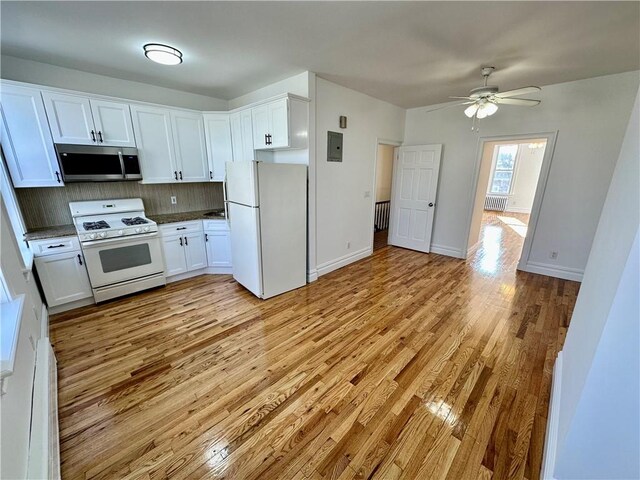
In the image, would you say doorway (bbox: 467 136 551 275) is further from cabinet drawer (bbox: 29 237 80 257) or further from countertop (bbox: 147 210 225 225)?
cabinet drawer (bbox: 29 237 80 257)

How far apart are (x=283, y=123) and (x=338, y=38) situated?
105 cm

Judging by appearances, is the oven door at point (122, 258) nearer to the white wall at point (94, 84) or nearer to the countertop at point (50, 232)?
the countertop at point (50, 232)

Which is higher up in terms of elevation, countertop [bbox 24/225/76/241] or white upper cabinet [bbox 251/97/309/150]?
white upper cabinet [bbox 251/97/309/150]

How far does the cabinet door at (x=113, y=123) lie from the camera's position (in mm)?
2987

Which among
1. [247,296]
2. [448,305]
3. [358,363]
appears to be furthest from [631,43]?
[247,296]

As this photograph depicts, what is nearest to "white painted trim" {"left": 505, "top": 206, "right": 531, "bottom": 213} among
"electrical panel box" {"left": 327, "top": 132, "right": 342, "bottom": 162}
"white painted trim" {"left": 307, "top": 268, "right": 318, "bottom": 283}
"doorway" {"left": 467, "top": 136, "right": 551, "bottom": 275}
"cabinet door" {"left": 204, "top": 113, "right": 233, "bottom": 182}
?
"doorway" {"left": 467, "top": 136, "right": 551, "bottom": 275}

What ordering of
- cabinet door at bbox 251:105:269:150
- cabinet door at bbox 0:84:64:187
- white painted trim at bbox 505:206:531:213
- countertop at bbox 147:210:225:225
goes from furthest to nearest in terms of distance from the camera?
1. white painted trim at bbox 505:206:531:213
2. countertop at bbox 147:210:225:225
3. cabinet door at bbox 251:105:269:150
4. cabinet door at bbox 0:84:64:187

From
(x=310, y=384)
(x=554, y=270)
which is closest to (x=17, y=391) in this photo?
(x=310, y=384)

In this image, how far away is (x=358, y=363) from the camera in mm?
2164

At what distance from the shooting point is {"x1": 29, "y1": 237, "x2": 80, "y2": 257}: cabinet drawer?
260 centimetres

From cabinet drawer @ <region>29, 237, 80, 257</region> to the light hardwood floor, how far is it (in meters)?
0.71

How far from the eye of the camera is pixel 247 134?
358cm

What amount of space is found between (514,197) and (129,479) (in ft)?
37.7

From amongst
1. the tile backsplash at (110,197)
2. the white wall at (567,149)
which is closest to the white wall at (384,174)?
the white wall at (567,149)
